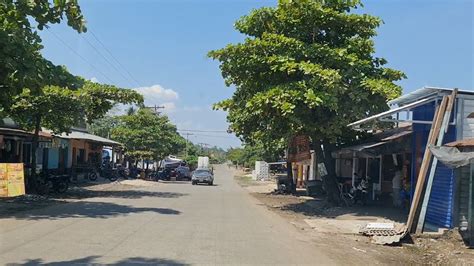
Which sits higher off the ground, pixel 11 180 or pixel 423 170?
pixel 423 170

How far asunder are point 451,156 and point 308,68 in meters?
6.75

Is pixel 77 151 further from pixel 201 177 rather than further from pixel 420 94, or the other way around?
pixel 420 94

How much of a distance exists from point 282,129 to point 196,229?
823 cm

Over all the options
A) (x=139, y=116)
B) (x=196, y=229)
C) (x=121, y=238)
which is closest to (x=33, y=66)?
(x=121, y=238)

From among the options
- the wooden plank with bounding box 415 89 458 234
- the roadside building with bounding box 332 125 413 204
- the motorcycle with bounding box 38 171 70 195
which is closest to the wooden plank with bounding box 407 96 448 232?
the wooden plank with bounding box 415 89 458 234

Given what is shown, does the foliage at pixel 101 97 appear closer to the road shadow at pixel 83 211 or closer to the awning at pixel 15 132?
the awning at pixel 15 132

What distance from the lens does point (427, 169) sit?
1430cm

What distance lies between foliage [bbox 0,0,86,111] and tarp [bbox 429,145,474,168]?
8.55 m

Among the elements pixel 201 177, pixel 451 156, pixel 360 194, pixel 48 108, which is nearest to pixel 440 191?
pixel 451 156

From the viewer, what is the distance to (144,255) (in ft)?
31.6

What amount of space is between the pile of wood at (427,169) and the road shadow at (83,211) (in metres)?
7.74

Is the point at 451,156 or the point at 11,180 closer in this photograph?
the point at 451,156

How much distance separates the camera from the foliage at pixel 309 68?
61.0 ft

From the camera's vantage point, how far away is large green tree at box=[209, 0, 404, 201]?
18.6 metres
